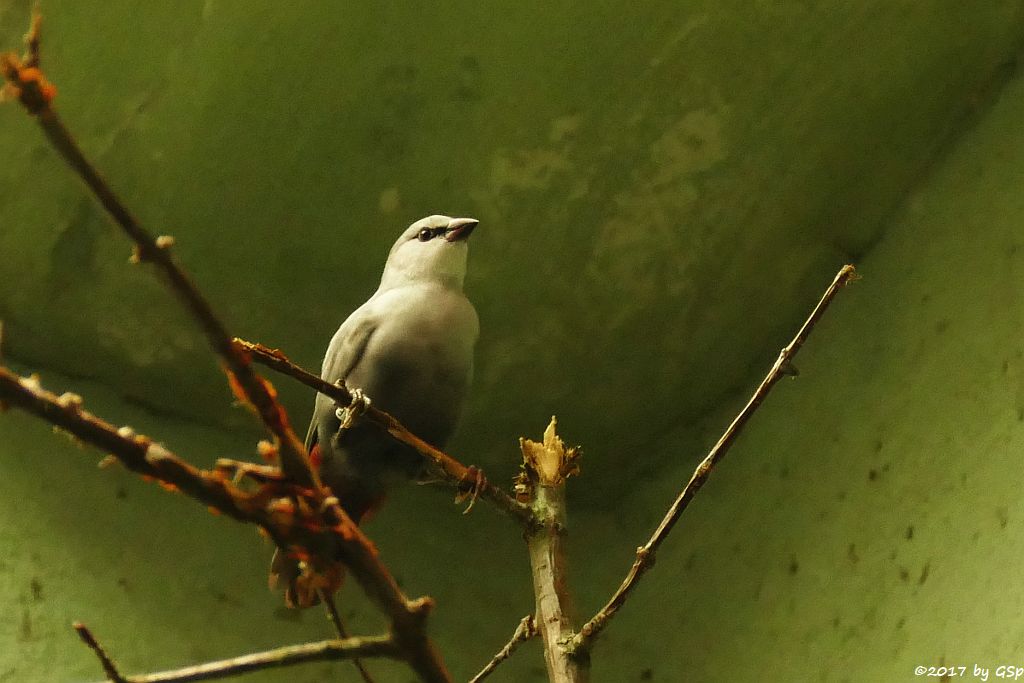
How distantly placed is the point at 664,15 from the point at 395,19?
19.4 inches

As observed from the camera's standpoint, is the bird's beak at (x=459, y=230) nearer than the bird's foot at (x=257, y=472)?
No

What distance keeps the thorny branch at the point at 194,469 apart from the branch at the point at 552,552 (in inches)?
13.4

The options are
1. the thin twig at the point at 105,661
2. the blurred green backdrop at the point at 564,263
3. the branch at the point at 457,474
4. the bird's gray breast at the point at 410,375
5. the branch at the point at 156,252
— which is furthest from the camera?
the blurred green backdrop at the point at 564,263

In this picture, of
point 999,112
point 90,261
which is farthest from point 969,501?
point 90,261

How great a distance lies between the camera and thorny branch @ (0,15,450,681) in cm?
55

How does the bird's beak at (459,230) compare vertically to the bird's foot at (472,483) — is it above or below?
above

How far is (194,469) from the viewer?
1.97ft

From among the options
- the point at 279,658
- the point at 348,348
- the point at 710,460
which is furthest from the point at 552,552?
the point at 279,658

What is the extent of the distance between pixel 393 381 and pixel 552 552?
0.34 m

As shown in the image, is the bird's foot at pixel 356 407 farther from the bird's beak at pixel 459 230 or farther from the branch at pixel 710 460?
the bird's beak at pixel 459 230

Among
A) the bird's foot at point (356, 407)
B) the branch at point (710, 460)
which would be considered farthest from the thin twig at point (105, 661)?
the branch at point (710, 460)

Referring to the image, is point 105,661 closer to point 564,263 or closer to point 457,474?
point 457,474

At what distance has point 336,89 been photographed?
1.75 meters

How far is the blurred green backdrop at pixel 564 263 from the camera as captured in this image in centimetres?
165
